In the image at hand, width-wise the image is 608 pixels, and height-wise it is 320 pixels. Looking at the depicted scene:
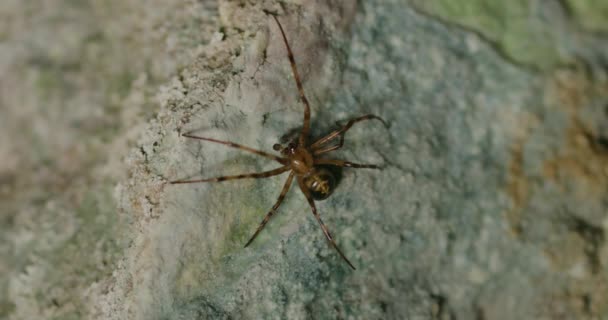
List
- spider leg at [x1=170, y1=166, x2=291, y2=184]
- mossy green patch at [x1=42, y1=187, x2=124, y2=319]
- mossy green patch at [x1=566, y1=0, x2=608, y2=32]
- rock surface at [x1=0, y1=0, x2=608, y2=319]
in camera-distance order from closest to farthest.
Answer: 1. spider leg at [x1=170, y1=166, x2=291, y2=184]
2. rock surface at [x1=0, y1=0, x2=608, y2=319]
3. mossy green patch at [x1=566, y1=0, x2=608, y2=32]
4. mossy green patch at [x1=42, y1=187, x2=124, y2=319]

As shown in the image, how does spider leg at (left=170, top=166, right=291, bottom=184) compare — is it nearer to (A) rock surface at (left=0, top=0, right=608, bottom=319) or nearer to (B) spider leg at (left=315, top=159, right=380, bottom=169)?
(A) rock surface at (left=0, top=0, right=608, bottom=319)

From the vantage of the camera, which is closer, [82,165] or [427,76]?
[427,76]

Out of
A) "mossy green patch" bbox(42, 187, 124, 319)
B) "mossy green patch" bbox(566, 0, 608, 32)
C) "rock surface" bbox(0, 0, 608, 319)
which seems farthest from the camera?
"mossy green patch" bbox(42, 187, 124, 319)

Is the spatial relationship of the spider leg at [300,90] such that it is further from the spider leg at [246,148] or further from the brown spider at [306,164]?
the spider leg at [246,148]

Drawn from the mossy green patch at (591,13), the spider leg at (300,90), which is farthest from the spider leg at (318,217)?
the mossy green patch at (591,13)

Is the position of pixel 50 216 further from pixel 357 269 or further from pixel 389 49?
pixel 389 49

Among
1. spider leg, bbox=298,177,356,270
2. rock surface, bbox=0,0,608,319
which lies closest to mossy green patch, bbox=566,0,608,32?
rock surface, bbox=0,0,608,319

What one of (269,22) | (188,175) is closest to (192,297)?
(188,175)
